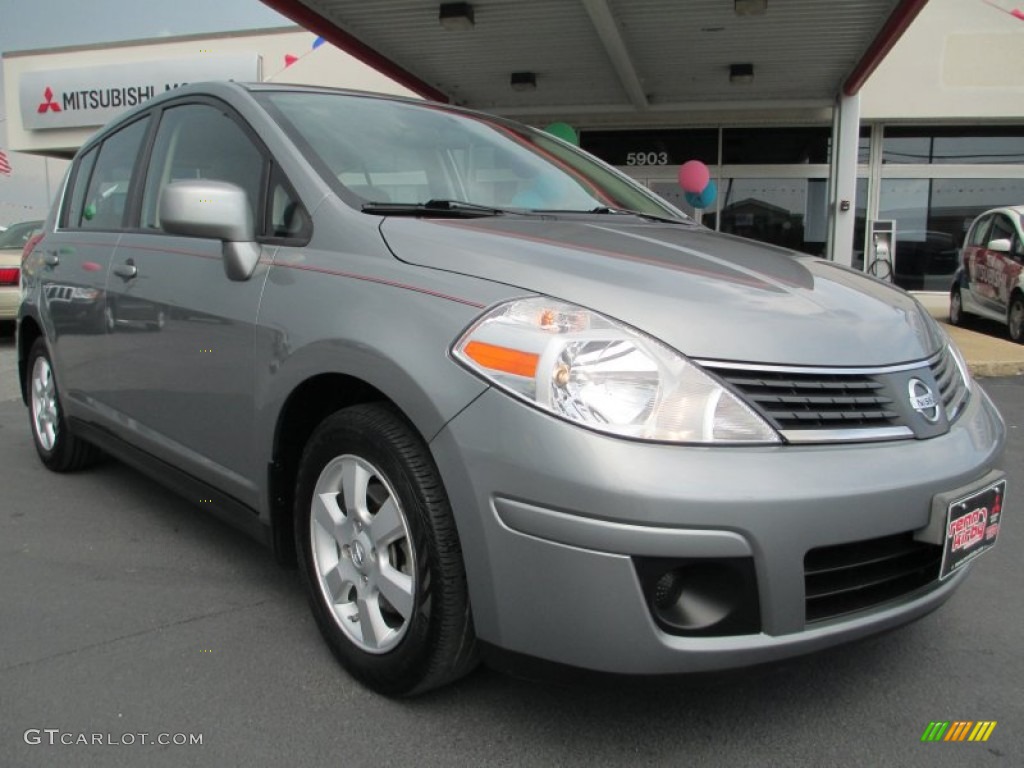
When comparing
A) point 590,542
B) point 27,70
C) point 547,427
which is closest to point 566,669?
point 590,542

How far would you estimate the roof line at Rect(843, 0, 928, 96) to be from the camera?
28.1 ft

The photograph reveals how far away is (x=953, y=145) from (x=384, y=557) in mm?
14884

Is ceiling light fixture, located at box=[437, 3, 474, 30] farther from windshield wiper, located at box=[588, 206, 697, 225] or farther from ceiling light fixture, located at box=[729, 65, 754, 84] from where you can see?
windshield wiper, located at box=[588, 206, 697, 225]

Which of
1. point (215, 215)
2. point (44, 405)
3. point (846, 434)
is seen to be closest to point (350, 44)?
point (44, 405)

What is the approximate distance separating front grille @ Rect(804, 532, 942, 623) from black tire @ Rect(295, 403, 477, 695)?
76 cm

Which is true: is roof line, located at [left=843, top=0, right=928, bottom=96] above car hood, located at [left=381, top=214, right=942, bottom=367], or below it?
above

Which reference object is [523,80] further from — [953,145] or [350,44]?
[953,145]

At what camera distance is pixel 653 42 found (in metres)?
10.4

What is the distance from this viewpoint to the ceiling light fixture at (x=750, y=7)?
8.74m

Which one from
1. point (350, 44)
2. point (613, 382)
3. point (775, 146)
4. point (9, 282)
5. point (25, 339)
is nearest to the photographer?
point (613, 382)

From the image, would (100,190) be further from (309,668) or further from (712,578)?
(712,578)

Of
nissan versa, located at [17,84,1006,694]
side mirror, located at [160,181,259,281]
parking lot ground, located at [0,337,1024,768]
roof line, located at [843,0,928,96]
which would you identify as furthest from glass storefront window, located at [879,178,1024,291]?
side mirror, located at [160,181,259,281]

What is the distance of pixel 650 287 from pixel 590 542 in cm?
61

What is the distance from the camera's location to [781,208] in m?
14.1
